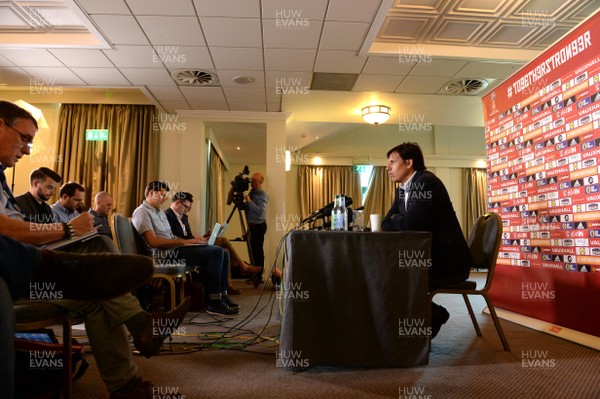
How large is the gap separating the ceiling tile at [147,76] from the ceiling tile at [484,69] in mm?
3304

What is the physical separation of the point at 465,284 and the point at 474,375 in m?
0.48

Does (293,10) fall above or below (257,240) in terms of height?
above

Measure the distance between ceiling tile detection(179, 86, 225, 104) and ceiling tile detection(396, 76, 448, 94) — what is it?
2.26m

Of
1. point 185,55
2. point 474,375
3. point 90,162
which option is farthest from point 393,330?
point 90,162

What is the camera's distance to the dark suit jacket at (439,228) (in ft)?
6.25

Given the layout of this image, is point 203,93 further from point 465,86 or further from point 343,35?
point 465,86

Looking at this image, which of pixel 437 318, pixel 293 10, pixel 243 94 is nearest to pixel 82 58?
pixel 243 94

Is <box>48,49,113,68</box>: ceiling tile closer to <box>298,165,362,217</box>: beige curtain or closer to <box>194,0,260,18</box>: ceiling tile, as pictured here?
<box>194,0,260,18</box>: ceiling tile

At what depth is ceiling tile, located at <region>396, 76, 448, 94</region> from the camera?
4.31 meters

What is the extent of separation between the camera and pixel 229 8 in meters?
3.00

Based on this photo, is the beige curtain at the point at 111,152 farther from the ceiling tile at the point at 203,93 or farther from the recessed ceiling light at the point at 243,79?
the recessed ceiling light at the point at 243,79

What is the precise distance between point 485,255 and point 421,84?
2.92 meters

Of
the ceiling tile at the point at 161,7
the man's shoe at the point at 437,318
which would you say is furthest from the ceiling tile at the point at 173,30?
the man's shoe at the point at 437,318

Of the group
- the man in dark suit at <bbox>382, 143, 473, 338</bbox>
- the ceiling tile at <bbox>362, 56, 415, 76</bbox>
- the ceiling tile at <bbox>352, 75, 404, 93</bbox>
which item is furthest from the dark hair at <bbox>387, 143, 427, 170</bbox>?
the ceiling tile at <bbox>352, 75, 404, 93</bbox>
